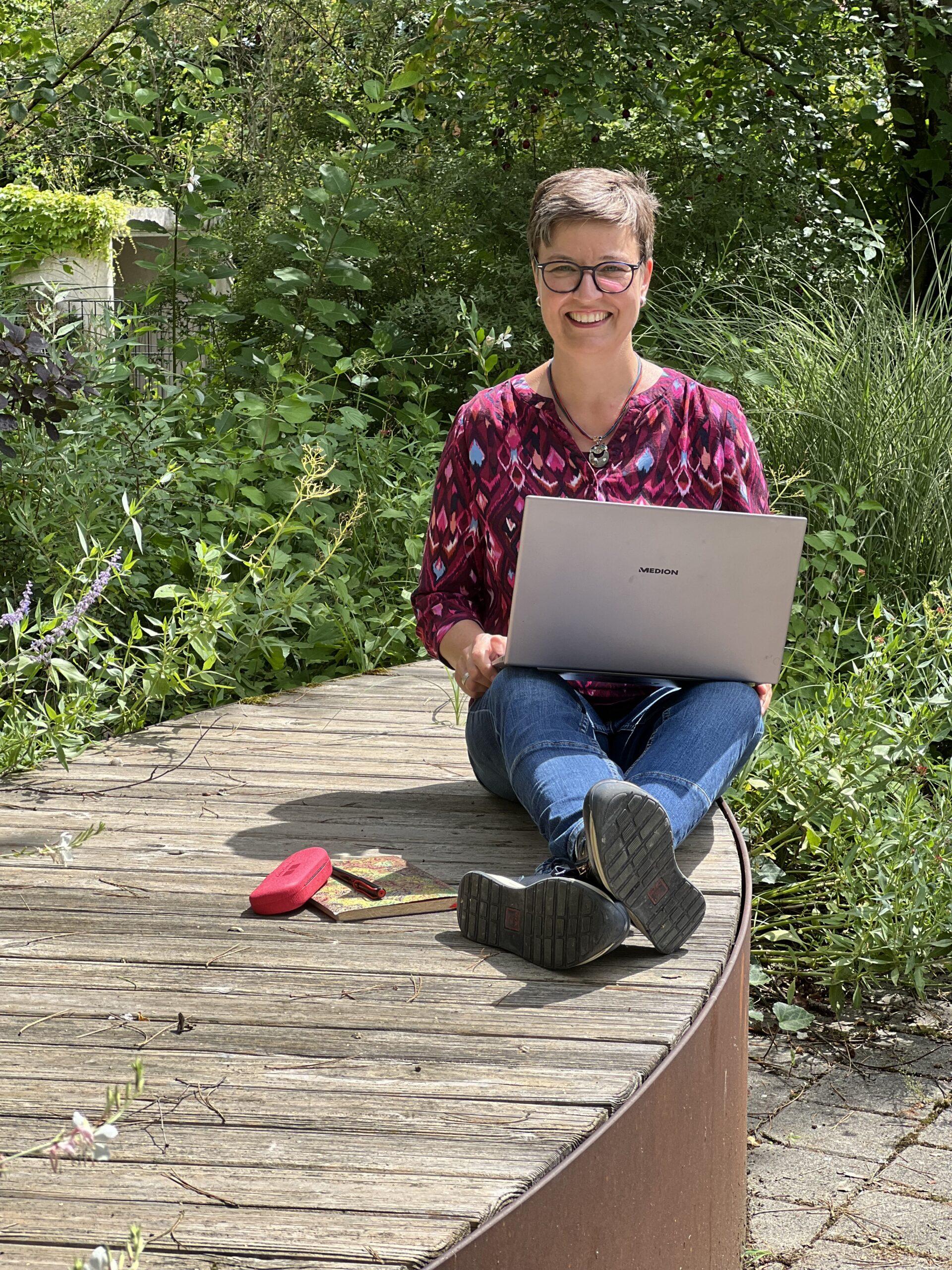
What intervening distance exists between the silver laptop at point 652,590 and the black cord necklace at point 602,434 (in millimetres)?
324

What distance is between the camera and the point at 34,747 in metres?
2.92

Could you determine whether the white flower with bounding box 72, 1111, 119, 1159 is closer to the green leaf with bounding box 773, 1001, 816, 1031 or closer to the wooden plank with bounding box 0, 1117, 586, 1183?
the wooden plank with bounding box 0, 1117, 586, 1183

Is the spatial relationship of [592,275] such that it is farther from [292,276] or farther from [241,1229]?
[292,276]

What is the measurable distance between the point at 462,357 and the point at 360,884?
3849 millimetres

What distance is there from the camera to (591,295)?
8.18ft

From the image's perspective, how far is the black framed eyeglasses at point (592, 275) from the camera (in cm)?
249

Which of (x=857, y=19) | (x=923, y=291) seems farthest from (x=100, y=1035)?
(x=857, y=19)

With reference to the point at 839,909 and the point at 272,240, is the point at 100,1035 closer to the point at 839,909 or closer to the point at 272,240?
the point at 839,909

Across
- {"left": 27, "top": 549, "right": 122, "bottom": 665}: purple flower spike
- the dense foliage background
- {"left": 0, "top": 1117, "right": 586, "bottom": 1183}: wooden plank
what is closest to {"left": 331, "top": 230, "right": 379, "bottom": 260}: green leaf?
the dense foliage background

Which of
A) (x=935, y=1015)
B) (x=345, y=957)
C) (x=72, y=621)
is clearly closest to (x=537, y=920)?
(x=345, y=957)

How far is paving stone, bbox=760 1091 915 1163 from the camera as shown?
239 cm

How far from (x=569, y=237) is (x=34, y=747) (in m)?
1.51

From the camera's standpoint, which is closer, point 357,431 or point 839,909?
point 839,909

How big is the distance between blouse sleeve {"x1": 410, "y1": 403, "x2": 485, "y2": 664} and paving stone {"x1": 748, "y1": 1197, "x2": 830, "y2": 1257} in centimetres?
113
